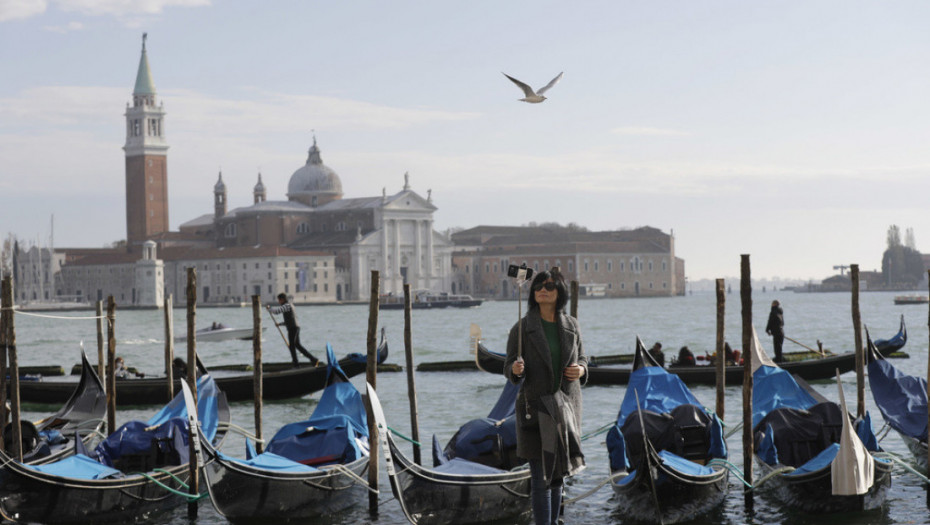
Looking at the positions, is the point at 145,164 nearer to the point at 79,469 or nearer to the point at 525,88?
the point at 525,88

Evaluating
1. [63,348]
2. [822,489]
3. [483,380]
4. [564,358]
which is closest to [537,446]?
[564,358]

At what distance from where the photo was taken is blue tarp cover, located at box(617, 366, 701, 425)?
6090 millimetres

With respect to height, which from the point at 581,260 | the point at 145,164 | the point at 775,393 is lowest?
the point at 775,393

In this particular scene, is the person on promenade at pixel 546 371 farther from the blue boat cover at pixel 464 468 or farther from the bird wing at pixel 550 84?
the bird wing at pixel 550 84

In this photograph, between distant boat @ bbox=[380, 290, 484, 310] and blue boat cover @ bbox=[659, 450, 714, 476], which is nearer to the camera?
blue boat cover @ bbox=[659, 450, 714, 476]

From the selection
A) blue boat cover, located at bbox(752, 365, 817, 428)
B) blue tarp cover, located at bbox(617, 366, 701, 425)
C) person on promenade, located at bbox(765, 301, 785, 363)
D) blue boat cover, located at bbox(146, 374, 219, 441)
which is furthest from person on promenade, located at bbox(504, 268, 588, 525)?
person on promenade, located at bbox(765, 301, 785, 363)

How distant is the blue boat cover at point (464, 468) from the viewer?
5347 mm

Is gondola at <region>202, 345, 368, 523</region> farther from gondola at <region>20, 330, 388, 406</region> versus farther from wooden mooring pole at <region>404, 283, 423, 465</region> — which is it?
gondola at <region>20, 330, 388, 406</region>

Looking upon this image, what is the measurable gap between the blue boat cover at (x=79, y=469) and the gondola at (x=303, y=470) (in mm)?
474

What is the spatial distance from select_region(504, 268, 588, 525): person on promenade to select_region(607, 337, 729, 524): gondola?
38.7 inches

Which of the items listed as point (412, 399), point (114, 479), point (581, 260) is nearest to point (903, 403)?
point (412, 399)

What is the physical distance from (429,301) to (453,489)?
51.9 m

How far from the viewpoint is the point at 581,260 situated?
213 ft

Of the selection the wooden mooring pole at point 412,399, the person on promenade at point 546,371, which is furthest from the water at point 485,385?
the person on promenade at point 546,371
